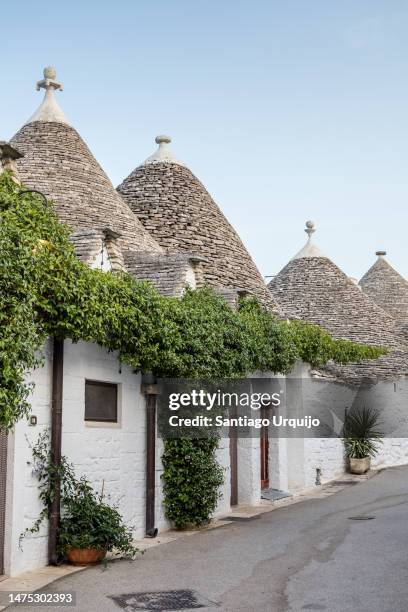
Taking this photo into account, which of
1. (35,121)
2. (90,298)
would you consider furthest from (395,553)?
(35,121)

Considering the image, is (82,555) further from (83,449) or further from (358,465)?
(358,465)

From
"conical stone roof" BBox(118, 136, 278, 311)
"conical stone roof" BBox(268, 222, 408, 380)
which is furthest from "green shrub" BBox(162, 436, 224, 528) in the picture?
"conical stone roof" BBox(268, 222, 408, 380)

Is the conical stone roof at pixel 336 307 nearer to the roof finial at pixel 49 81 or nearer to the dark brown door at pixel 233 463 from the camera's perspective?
the dark brown door at pixel 233 463

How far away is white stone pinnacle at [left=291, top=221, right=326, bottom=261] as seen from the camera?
29516 mm

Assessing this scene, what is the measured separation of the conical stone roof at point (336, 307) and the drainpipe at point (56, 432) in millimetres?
15100

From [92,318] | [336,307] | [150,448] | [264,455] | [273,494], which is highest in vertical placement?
[336,307]

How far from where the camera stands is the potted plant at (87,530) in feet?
30.4

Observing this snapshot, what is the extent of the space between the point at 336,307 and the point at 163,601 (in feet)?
66.1

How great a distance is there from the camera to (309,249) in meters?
29.7

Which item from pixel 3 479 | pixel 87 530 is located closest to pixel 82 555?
pixel 87 530

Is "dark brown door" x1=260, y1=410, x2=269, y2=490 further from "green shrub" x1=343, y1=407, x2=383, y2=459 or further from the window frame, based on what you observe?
the window frame

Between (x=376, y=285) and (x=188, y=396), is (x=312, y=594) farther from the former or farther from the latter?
(x=376, y=285)

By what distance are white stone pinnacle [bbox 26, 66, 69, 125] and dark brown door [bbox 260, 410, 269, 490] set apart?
843 centimetres

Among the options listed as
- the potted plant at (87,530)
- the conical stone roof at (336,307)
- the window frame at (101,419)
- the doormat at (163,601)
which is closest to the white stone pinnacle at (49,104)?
the window frame at (101,419)
